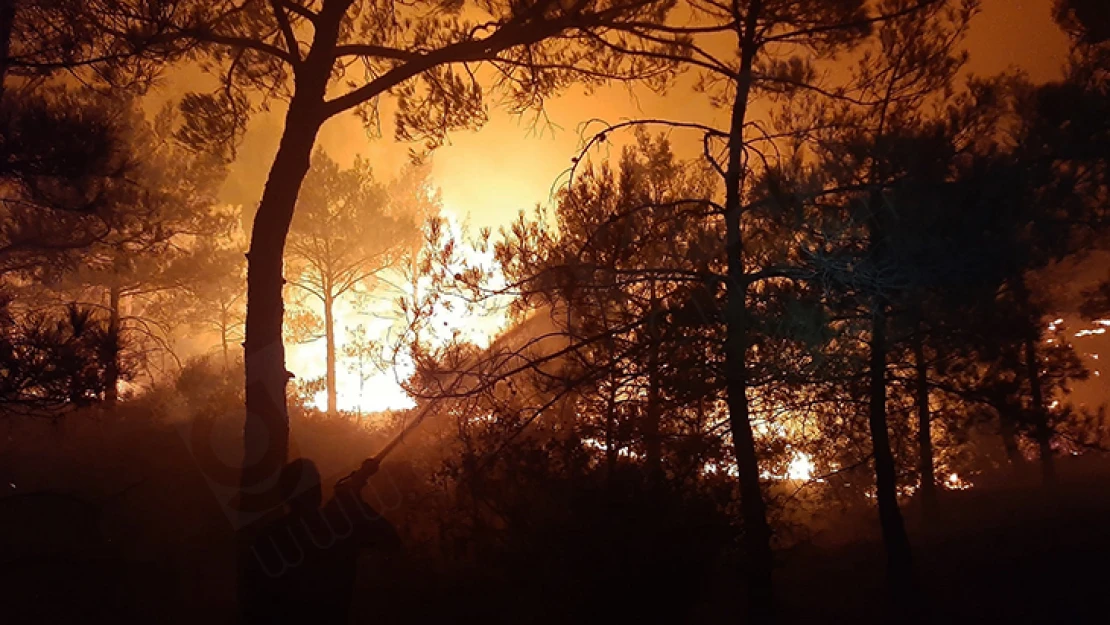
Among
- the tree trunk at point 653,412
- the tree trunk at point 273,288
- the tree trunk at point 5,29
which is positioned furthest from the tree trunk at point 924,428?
the tree trunk at point 5,29

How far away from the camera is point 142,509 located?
10203mm

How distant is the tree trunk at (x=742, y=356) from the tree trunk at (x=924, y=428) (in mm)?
2706

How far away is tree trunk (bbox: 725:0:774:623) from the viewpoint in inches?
243

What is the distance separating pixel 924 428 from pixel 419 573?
8.04 m

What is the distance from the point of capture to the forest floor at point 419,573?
7.40 meters

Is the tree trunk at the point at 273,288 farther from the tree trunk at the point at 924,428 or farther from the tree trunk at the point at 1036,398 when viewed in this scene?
the tree trunk at the point at 1036,398

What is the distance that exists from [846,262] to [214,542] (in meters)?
8.77

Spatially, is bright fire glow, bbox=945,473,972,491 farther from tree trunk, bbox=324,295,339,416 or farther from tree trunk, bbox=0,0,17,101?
tree trunk, bbox=0,0,17,101

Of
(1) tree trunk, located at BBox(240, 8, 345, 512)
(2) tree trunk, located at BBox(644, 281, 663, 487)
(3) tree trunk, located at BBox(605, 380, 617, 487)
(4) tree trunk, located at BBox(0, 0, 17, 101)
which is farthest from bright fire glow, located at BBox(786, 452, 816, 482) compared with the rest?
(4) tree trunk, located at BBox(0, 0, 17, 101)

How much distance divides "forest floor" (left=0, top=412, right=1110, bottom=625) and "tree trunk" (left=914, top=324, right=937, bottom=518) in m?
1.32

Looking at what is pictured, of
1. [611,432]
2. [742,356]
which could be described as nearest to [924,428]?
[742,356]

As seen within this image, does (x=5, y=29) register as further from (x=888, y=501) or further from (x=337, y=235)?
(x=337, y=235)

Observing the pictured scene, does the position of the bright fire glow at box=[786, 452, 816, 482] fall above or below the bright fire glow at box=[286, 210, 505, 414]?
below

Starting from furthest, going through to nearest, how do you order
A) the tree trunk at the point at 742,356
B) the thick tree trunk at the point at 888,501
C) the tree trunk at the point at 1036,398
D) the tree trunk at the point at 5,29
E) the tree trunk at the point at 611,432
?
the tree trunk at the point at 1036,398 < the thick tree trunk at the point at 888,501 < the tree trunk at the point at 611,432 < the tree trunk at the point at 742,356 < the tree trunk at the point at 5,29
